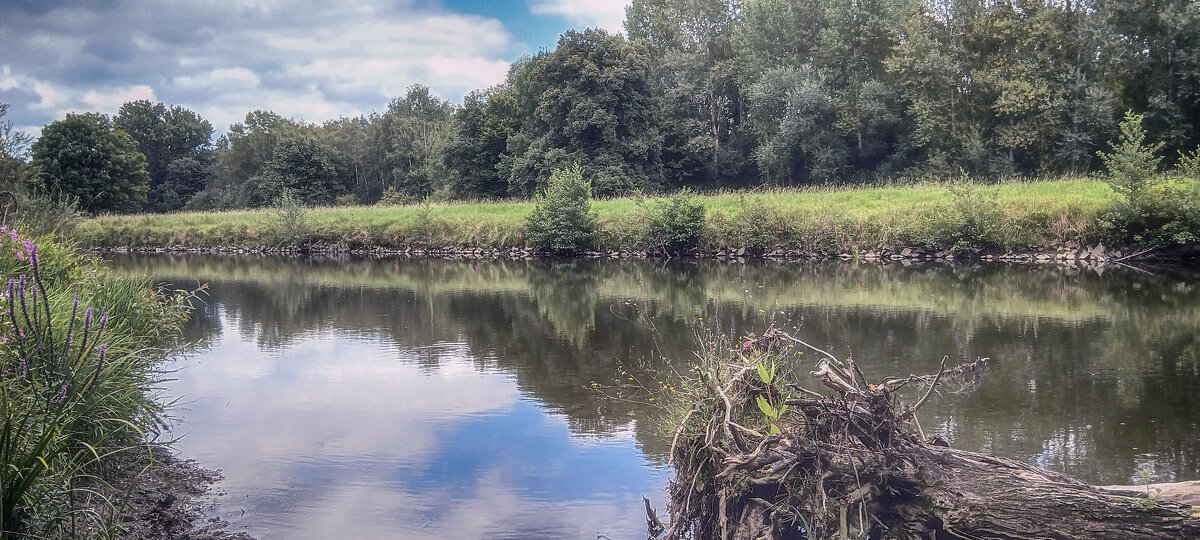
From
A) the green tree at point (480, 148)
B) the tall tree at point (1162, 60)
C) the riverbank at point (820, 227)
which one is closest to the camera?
the riverbank at point (820, 227)

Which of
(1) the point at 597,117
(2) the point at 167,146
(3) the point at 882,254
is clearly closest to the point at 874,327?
(3) the point at 882,254

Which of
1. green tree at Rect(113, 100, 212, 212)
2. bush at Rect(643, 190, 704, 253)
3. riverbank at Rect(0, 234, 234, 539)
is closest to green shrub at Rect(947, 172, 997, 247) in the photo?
bush at Rect(643, 190, 704, 253)

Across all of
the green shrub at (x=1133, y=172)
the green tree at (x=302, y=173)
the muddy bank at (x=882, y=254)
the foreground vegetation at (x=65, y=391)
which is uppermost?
the green tree at (x=302, y=173)

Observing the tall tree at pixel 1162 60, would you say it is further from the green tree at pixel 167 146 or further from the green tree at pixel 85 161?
the green tree at pixel 167 146

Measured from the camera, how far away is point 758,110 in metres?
53.1

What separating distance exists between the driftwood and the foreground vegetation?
3.67 metres

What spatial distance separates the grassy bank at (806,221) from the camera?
27.4 meters

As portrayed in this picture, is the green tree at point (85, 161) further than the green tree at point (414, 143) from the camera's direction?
No

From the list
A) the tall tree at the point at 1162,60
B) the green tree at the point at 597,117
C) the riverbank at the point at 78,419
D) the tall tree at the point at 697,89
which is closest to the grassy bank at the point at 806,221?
the green tree at the point at 597,117

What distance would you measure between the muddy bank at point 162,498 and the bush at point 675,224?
85.2 feet

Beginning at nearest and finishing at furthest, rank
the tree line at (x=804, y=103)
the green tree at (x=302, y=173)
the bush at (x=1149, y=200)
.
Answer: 1. the bush at (x=1149, y=200)
2. the tree line at (x=804, y=103)
3. the green tree at (x=302, y=173)

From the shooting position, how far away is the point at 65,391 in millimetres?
4344

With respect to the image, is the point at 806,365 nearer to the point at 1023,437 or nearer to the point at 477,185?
the point at 1023,437

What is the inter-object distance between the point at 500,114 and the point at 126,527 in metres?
58.4
